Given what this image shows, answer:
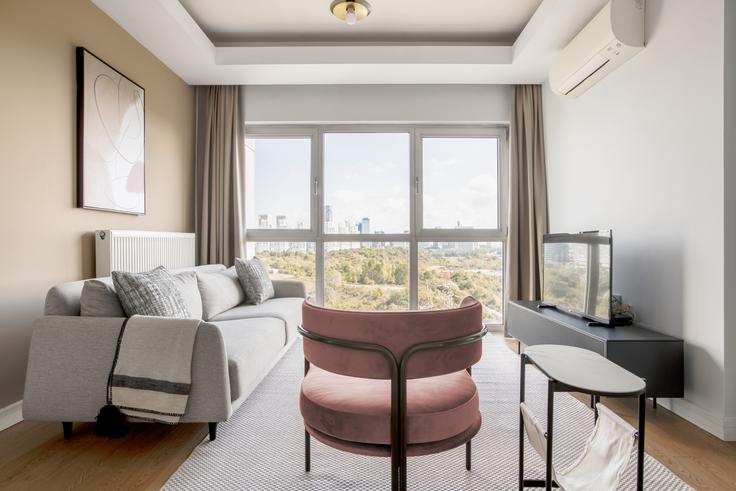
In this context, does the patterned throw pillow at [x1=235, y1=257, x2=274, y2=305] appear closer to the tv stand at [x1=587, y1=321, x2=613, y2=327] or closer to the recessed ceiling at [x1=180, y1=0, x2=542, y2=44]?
the recessed ceiling at [x1=180, y1=0, x2=542, y2=44]

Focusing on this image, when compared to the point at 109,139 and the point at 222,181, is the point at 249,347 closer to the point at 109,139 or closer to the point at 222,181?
the point at 109,139

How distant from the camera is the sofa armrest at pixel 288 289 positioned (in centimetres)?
365

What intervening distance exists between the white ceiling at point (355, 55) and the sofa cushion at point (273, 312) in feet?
7.04

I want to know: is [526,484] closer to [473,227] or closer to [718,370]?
[718,370]

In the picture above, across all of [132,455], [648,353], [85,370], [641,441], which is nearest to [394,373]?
[641,441]

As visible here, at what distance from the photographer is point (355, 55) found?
345 centimetres

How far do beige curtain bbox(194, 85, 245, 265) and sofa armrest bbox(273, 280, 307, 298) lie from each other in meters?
0.66

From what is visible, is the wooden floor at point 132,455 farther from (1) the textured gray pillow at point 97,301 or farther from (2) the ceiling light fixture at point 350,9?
(2) the ceiling light fixture at point 350,9

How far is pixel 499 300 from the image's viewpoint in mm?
4254

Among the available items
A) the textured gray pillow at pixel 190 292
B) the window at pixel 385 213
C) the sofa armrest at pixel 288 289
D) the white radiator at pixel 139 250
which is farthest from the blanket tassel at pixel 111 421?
the window at pixel 385 213

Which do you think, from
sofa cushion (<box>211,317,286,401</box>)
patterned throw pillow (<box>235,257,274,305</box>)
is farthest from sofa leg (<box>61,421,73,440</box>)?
patterned throw pillow (<box>235,257,274,305</box>)

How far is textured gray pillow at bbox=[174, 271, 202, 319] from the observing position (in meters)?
2.40

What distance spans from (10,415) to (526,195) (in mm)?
4322

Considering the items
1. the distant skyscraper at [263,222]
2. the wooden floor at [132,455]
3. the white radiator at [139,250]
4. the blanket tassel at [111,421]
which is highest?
the distant skyscraper at [263,222]
